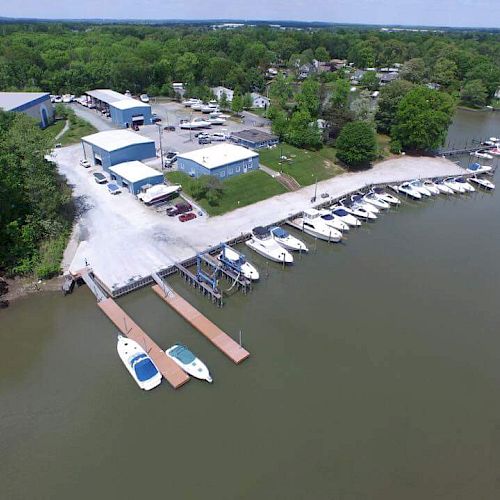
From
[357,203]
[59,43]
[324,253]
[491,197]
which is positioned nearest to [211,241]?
[324,253]

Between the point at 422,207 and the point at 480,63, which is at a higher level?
the point at 480,63

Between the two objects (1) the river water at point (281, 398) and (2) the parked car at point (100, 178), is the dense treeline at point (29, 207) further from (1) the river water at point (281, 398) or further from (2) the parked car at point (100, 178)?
(2) the parked car at point (100, 178)

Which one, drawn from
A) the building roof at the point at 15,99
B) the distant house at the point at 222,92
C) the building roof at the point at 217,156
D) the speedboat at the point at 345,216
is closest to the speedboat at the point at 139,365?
the building roof at the point at 217,156

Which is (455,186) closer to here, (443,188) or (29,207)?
(443,188)

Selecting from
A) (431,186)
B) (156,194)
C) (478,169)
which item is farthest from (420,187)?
(156,194)

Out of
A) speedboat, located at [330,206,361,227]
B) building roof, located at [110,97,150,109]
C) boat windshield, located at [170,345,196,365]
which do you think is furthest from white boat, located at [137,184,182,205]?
building roof, located at [110,97,150,109]

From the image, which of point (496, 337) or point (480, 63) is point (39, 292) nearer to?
point (496, 337)

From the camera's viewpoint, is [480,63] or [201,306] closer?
[201,306]
